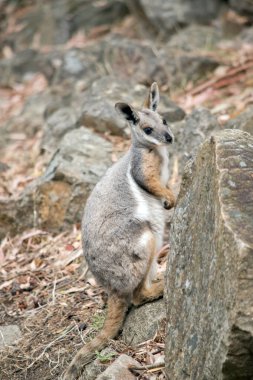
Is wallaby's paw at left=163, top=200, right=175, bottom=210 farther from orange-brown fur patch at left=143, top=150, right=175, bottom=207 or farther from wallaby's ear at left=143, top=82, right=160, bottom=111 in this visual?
wallaby's ear at left=143, top=82, right=160, bottom=111

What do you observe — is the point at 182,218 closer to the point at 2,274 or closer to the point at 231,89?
the point at 2,274

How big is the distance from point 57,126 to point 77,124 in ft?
3.14

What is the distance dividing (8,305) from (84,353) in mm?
2035

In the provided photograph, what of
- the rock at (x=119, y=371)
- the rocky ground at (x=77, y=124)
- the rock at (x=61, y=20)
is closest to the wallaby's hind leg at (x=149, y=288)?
the rocky ground at (x=77, y=124)

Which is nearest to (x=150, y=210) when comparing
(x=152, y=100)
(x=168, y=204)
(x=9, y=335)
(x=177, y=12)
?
(x=168, y=204)

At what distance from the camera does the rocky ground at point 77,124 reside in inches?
254

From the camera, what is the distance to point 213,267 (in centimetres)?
417

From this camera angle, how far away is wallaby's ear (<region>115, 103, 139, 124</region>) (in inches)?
265

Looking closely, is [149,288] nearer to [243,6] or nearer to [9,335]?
[9,335]

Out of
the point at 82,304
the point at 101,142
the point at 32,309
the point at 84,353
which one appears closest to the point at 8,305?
the point at 32,309

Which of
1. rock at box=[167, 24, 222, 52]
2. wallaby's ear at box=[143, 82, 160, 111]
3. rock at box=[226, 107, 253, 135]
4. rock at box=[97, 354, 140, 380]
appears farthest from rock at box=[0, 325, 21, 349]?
rock at box=[167, 24, 222, 52]

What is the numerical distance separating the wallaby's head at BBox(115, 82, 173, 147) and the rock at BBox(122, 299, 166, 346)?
156cm

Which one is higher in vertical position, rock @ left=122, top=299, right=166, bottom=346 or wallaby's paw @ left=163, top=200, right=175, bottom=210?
wallaby's paw @ left=163, top=200, right=175, bottom=210

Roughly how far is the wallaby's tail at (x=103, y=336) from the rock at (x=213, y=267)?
1.01 meters
